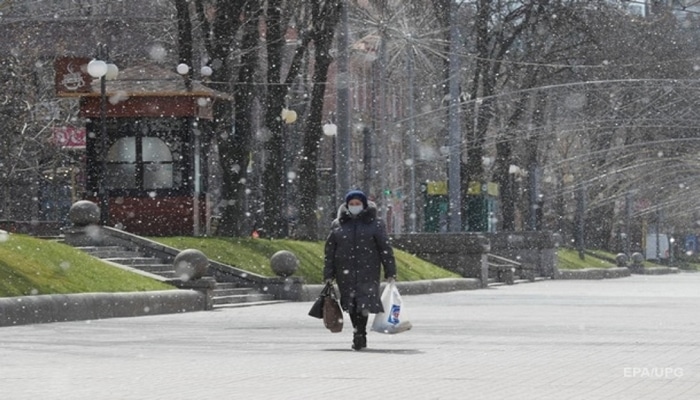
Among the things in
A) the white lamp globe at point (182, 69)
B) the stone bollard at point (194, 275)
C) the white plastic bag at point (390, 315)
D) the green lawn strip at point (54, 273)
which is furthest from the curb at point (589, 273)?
the white plastic bag at point (390, 315)

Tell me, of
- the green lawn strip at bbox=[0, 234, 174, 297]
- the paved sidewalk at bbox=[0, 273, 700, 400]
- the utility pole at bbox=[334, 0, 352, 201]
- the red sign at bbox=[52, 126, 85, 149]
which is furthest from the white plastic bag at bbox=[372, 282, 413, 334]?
the red sign at bbox=[52, 126, 85, 149]

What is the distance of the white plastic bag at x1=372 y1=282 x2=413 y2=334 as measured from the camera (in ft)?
67.3

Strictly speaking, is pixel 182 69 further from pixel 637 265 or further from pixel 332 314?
pixel 637 265

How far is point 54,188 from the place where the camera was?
74688mm

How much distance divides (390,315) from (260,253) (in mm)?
20265

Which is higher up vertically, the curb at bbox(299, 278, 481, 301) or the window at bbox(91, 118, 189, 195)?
the window at bbox(91, 118, 189, 195)

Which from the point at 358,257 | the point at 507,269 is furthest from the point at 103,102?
the point at 507,269

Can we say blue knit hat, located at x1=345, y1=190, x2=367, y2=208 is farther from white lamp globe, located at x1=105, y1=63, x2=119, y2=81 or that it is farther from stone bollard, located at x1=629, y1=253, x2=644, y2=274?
stone bollard, located at x1=629, y1=253, x2=644, y2=274

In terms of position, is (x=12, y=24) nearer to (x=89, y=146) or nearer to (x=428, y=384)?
(x=89, y=146)

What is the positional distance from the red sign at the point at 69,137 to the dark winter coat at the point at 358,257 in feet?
128

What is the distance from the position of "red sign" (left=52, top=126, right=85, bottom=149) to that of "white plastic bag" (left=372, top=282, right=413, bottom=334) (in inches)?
1526

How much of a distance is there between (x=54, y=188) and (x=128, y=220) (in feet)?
112

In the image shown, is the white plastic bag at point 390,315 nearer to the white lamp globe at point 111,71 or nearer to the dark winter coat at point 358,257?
the dark winter coat at point 358,257

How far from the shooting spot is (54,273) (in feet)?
98.5
